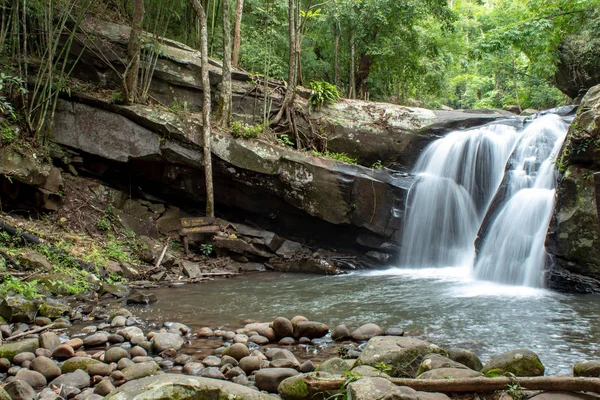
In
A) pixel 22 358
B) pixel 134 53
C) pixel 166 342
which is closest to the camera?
pixel 22 358

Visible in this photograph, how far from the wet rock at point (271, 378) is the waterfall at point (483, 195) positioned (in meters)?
6.51

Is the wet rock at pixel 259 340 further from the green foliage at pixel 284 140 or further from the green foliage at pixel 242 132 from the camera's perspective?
the green foliage at pixel 284 140

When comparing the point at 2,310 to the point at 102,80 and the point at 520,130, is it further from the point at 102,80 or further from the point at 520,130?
the point at 520,130

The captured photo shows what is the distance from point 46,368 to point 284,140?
957 centimetres

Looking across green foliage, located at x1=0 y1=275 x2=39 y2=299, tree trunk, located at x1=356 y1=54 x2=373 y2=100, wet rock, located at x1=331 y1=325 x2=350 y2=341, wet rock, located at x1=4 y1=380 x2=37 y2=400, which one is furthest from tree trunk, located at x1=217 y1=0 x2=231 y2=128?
wet rock, located at x1=4 y1=380 x2=37 y2=400

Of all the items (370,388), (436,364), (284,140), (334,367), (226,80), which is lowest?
(334,367)

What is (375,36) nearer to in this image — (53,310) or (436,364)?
(53,310)

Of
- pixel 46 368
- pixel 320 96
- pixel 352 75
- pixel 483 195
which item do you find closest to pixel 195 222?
pixel 320 96

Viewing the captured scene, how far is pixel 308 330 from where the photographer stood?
526 centimetres

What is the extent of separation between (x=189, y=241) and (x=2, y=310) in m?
5.73

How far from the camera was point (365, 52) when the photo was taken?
16.3 metres

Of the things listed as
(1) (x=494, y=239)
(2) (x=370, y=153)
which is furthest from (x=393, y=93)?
(1) (x=494, y=239)

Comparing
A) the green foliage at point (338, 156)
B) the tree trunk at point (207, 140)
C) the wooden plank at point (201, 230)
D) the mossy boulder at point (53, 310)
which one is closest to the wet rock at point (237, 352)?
the mossy boulder at point (53, 310)

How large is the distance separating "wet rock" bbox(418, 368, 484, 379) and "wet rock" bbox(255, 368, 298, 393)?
114 centimetres
